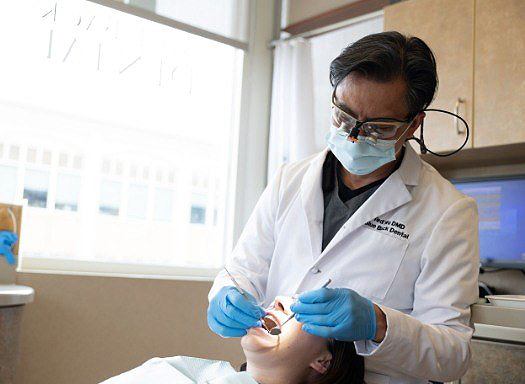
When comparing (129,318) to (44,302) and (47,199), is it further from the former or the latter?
(47,199)

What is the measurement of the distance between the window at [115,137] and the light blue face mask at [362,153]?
1463 mm

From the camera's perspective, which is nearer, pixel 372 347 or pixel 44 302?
pixel 372 347

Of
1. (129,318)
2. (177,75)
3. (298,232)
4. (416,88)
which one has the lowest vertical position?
(129,318)

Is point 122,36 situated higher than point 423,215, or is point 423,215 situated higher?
point 122,36

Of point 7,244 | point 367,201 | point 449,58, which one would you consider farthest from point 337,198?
point 7,244

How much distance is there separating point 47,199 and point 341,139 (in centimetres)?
168

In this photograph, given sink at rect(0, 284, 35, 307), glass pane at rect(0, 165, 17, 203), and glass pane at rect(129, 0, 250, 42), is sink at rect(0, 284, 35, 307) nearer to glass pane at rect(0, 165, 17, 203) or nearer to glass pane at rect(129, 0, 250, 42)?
glass pane at rect(0, 165, 17, 203)

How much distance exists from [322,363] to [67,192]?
1742mm

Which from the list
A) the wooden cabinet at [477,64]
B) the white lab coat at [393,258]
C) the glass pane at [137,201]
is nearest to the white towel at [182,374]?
the white lab coat at [393,258]

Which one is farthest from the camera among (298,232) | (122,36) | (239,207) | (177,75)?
(239,207)

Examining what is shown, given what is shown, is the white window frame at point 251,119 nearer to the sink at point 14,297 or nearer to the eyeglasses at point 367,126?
the sink at point 14,297

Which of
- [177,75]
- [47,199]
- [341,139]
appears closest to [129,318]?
[47,199]

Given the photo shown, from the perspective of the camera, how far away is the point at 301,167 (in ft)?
5.56

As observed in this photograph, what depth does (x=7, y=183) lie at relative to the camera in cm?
257
